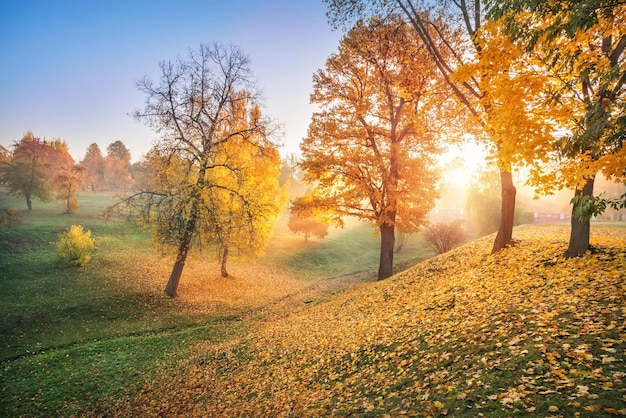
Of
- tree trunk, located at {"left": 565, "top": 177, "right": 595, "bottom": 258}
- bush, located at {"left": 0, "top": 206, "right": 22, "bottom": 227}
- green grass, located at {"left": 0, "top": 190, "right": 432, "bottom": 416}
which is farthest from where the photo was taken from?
bush, located at {"left": 0, "top": 206, "right": 22, "bottom": 227}

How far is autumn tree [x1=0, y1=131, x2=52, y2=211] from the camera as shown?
35.1 m

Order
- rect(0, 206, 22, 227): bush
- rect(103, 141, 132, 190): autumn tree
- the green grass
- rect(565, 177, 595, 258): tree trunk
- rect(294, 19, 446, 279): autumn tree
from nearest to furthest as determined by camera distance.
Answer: rect(565, 177, 595, 258): tree trunk < the green grass < rect(294, 19, 446, 279): autumn tree < rect(0, 206, 22, 227): bush < rect(103, 141, 132, 190): autumn tree

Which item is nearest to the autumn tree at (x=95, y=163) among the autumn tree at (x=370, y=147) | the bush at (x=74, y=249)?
the bush at (x=74, y=249)

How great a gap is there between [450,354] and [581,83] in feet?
23.8

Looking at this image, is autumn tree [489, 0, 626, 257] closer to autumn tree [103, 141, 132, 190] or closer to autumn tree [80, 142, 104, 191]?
autumn tree [103, 141, 132, 190]

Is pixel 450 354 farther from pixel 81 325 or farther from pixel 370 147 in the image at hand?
pixel 81 325

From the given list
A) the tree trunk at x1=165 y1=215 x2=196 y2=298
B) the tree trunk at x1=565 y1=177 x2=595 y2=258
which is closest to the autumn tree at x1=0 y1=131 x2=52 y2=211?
the tree trunk at x1=165 y1=215 x2=196 y2=298

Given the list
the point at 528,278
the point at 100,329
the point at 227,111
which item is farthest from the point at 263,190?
the point at 528,278

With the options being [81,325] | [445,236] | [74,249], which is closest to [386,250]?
[445,236]

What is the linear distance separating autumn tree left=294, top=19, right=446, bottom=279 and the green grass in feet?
30.5

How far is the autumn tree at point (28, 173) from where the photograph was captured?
35062mm

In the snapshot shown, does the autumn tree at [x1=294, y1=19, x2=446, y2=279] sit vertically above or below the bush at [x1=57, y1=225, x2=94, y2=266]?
above

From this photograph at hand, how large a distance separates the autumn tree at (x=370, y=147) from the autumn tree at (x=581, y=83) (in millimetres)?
7996

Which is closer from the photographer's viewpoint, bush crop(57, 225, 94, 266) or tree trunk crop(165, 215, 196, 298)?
tree trunk crop(165, 215, 196, 298)
